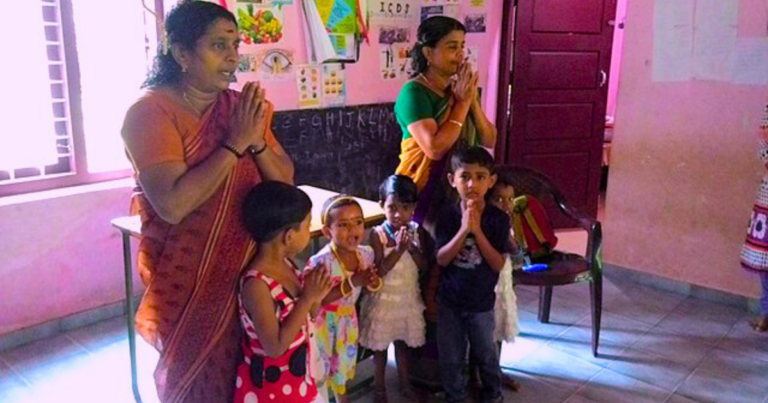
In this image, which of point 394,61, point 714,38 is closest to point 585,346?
point 714,38

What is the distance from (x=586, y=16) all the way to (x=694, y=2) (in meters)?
1.10

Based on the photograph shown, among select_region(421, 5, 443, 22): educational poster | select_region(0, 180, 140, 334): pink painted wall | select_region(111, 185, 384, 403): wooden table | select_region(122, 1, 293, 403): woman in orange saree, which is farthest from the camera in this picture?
select_region(421, 5, 443, 22): educational poster

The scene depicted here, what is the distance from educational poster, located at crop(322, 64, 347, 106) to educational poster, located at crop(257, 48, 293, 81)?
23 centimetres

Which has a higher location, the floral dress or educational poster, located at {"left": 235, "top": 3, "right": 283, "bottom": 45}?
educational poster, located at {"left": 235, "top": 3, "right": 283, "bottom": 45}

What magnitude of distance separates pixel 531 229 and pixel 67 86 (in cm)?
223

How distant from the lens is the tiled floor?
2.53 metres

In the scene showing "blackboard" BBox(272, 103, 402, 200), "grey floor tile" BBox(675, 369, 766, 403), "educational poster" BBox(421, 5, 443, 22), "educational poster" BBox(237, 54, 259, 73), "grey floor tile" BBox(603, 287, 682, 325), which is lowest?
"grey floor tile" BBox(675, 369, 766, 403)

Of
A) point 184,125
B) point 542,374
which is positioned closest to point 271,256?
point 184,125

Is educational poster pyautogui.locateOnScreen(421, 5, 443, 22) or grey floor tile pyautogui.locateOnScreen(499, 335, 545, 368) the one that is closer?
grey floor tile pyautogui.locateOnScreen(499, 335, 545, 368)

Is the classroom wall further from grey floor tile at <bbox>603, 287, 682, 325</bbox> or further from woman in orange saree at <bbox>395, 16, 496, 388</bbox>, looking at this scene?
grey floor tile at <bbox>603, 287, 682, 325</bbox>

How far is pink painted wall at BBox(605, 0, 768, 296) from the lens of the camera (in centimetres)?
332

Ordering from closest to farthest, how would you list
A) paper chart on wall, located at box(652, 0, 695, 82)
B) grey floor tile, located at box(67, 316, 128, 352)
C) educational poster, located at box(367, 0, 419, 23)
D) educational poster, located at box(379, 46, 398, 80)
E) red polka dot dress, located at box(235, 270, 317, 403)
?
red polka dot dress, located at box(235, 270, 317, 403) < grey floor tile, located at box(67, 316, 128, 352) < paper chart on wall, located at box(652, 0, 695, 82) < educational poster, located at box(367, 0, 419, 23) < educational poster, located at box(379, 46, 398, 80)

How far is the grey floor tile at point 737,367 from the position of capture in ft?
8.82

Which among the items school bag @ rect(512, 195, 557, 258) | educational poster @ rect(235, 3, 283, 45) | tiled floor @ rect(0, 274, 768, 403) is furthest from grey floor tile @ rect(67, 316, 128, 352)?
school bag @ rect(512, 195, 557, 258)
